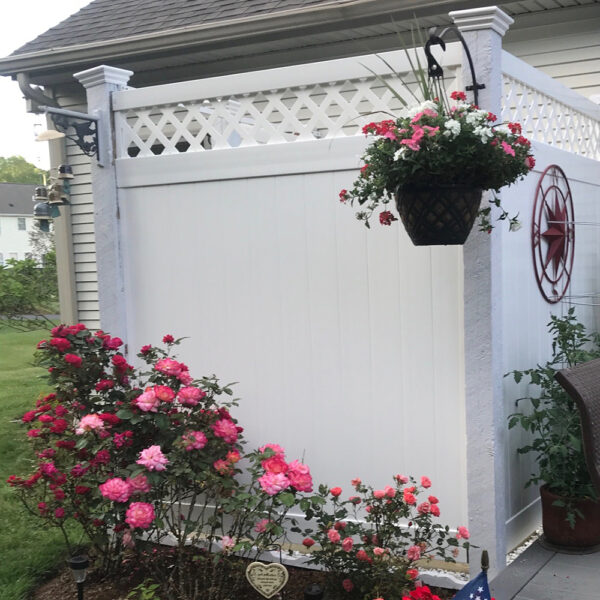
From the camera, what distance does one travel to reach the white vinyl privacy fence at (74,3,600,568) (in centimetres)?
320

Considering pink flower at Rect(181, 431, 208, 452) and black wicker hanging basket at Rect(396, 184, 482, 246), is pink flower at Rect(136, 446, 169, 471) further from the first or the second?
black wicker hanging basket at Rect(396, 184, 482, 246)

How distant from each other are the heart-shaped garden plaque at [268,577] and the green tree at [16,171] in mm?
52796

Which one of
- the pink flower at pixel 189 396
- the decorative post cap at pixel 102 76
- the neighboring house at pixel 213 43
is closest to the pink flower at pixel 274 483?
the pink flower at pixel 189 396

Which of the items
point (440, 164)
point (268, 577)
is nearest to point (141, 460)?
point (268, 577)

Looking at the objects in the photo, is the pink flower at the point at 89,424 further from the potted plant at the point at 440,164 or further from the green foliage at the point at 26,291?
the green foliage at the point at 26,291

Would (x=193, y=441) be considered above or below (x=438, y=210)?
below

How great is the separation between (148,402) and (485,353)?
1383 millimetres

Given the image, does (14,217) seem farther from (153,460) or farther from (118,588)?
(153,460)

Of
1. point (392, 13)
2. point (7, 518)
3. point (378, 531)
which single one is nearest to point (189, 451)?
point (378, 531)

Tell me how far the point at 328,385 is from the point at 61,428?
116 cm

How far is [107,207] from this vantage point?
154 inches

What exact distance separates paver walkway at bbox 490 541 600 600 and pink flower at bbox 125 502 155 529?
136 cm

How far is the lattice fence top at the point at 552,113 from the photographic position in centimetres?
351

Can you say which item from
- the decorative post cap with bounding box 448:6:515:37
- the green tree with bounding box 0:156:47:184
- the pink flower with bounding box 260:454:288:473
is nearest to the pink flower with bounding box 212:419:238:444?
the pink flower with bounding box 260:454:288:473
